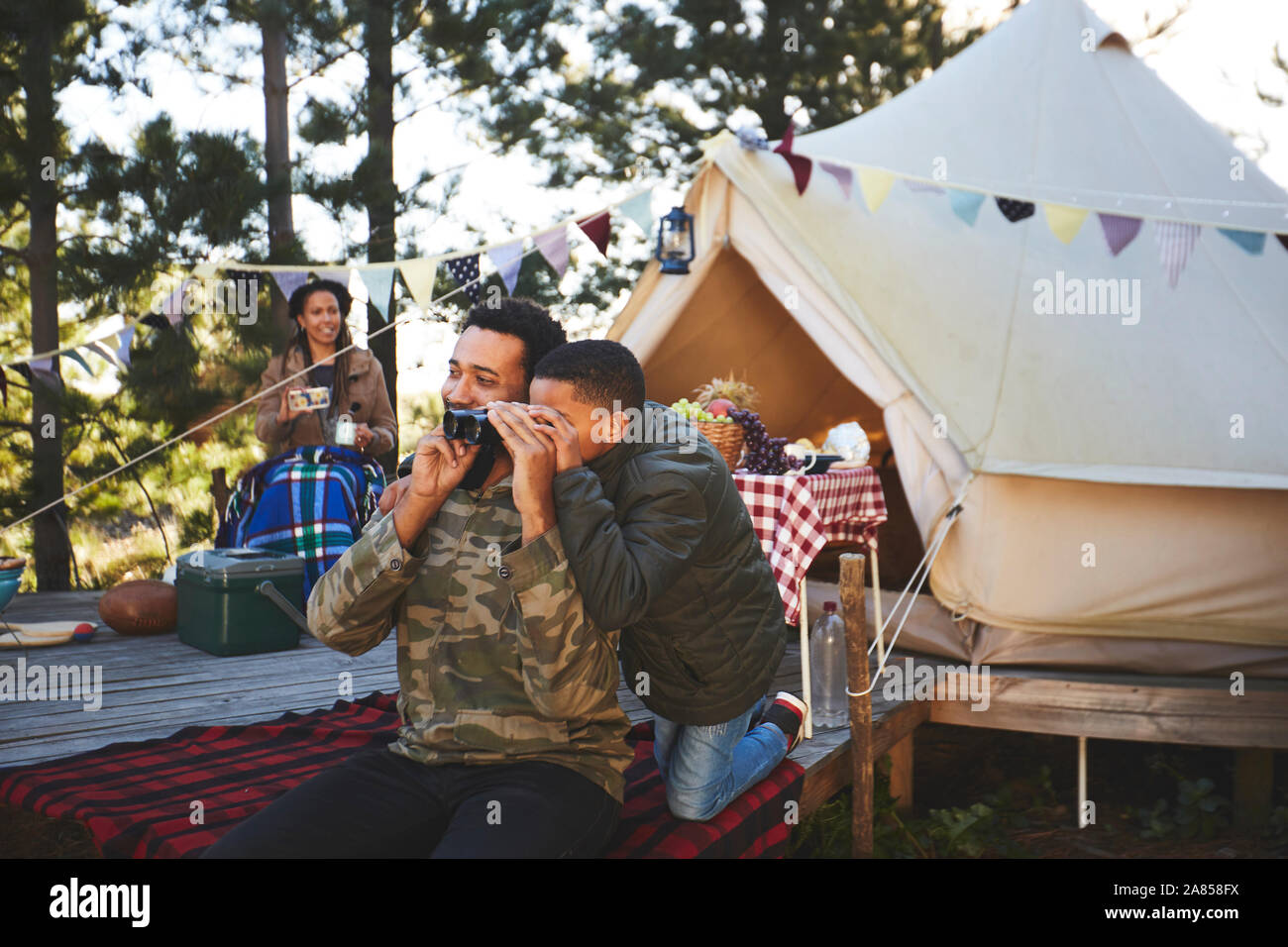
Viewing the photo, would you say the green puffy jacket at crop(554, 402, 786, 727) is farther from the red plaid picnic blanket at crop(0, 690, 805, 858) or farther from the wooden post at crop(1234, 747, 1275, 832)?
the wooden post at crop(1234, 747, 1275, 832)

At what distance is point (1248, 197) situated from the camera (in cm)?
510

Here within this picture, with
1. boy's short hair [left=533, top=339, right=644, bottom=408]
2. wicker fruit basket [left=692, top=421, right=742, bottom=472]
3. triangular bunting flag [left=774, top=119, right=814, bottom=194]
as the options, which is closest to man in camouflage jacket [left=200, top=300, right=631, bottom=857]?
boy's short hair [left=533, top=339, right=644, bottom=408]

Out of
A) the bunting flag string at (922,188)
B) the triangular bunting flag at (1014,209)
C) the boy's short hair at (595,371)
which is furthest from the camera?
the bunting flag string at (922,188)

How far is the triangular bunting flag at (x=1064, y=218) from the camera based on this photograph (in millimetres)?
3863

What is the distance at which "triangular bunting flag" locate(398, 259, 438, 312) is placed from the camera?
4523 mm

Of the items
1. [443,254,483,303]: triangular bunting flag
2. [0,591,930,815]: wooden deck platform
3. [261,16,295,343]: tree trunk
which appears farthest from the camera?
[261,16,295,343]: tree trunk

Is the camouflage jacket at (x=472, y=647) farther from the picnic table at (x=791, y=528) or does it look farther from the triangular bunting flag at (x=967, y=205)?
the triangular bunting flag at (x=967, y=205)

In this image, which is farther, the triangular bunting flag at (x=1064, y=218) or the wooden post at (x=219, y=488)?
the wooden post at (x=219, y=488)

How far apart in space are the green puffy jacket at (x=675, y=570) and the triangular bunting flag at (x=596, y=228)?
106 inches

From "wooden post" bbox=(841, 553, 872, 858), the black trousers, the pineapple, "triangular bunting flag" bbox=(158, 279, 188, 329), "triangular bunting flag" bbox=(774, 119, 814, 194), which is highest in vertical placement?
"triangular bunting flag" bbox=(774, 119, 814, 194)

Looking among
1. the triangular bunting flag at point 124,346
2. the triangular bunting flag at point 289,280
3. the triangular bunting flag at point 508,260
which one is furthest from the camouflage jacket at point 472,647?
the triangular bunting flag at point 124,346

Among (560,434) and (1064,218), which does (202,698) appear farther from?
(1064,218)

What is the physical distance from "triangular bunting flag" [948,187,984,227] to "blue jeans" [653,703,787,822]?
2.69 meters

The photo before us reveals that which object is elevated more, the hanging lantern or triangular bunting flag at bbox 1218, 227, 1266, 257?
the hanging lantern
